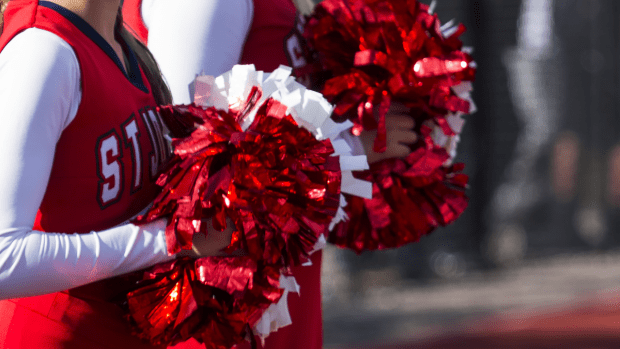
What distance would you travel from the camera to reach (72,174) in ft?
3.39

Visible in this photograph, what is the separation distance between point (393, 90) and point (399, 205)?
0.27m

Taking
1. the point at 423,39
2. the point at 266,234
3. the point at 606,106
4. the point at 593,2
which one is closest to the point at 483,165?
the point at 606,106

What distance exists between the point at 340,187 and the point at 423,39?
547 millimetres

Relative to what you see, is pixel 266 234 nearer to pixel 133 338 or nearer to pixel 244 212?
pixel 244 212

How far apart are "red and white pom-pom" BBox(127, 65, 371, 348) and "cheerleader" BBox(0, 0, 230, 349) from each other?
0.04 meters

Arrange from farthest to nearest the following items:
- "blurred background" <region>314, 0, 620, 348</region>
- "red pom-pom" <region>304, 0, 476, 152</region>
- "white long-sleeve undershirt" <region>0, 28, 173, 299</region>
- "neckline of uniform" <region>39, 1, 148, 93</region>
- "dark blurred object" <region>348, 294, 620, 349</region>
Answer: "blurred background" <region>314, 0, 620, 348</region> → "dark blurred object" <region>348, 294, 620, 349</region> → "red pom-pom" <region>304, 0, 476, 152</region> → "neckline of uniform" <region>39, 1, 148, 93</region> → "white long-sleeve undershirt" <region>0, 28, 173, 299</region>

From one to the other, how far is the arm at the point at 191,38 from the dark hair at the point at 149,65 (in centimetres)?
3

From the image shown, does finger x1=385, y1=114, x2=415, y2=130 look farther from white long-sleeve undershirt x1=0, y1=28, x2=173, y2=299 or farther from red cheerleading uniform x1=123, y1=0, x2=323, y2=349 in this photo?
white long-sleeve undershirt x1=0, y1=28, x2=173, y2=299

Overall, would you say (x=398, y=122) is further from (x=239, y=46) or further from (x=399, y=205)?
(x=239, y=46)

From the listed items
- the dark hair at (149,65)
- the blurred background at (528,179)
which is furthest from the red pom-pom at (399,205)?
the blurred background at (528,179)

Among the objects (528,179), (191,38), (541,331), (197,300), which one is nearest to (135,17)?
(191,38)

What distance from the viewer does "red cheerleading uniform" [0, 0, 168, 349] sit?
1.03 metres

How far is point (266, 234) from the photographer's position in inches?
45.5

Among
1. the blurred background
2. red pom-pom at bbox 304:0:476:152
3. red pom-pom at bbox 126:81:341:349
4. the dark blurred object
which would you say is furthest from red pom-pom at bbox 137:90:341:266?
the blurred background
